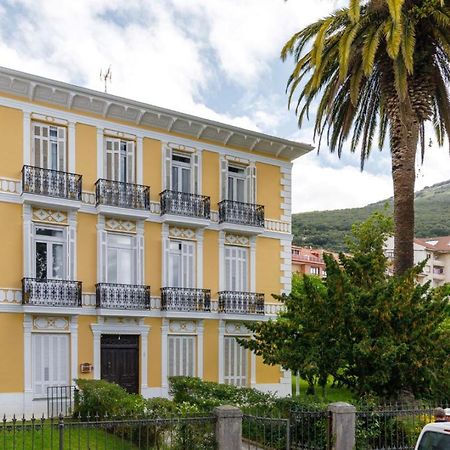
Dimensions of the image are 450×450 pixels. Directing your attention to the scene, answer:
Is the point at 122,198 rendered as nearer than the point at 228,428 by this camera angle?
Answer: No

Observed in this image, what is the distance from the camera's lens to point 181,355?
875 inches

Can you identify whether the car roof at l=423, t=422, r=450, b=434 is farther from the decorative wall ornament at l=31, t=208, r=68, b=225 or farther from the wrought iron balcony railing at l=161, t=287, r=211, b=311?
the decorative wall ornament at l=31, t=208, r=68, b=225

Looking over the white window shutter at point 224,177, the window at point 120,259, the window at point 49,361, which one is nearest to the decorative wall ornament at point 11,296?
the window at point 49,361

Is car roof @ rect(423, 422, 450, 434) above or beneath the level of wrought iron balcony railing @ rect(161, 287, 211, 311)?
beneath

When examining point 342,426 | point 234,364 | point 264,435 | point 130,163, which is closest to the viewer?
point 342,426

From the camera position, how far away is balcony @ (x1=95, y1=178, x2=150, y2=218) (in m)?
20.7

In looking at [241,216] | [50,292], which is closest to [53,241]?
[50,292]

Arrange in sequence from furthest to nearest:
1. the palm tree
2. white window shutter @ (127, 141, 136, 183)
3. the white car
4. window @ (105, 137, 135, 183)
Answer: white window shutter @ (127, 141, 136, 183) < window @ (105, 137, 135, 183) < the palm tree < the white car

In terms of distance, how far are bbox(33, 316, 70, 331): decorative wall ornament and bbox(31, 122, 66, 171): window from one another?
184 inches

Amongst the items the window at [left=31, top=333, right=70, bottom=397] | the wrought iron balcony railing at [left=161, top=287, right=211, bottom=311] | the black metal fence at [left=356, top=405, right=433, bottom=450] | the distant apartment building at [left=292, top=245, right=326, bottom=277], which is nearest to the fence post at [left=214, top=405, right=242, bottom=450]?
the black metal fence at [left=356, top=405, right=433, bottom=450]

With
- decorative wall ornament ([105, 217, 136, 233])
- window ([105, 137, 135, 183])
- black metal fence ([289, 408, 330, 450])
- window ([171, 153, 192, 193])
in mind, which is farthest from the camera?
window ([171, 153, 192, 193])

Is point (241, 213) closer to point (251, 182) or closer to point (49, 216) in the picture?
point (251, 182)

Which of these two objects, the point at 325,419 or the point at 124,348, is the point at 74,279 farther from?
the point at 325,419

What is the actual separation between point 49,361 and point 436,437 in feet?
46.4
